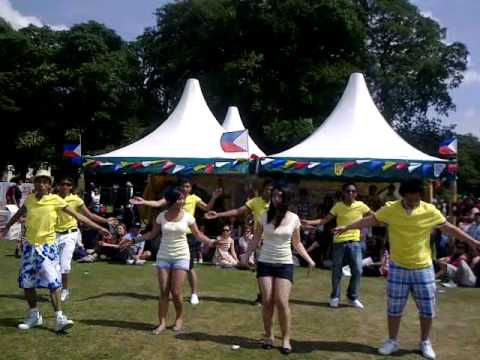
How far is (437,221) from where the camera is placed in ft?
20.0

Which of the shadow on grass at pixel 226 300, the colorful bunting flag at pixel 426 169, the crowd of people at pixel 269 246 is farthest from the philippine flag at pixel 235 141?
the crowd of people at pixel 269 246

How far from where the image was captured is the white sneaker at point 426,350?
6.14 meters

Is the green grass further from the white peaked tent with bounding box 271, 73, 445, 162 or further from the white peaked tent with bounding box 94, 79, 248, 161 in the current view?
the white peaked tent with bounding box 94, 79, 248, 161

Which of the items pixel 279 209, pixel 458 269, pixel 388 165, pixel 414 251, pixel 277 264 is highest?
pixel 388 165

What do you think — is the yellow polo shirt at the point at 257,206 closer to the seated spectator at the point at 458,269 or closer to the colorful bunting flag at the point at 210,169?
the seated spectator at the point at 458,269

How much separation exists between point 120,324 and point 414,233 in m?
3.64

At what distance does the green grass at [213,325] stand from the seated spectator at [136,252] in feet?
6.69

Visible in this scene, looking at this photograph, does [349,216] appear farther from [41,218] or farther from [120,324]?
[41,218]

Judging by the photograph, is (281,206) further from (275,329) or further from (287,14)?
(287,14)

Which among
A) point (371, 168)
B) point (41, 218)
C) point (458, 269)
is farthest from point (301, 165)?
point (41, 218)

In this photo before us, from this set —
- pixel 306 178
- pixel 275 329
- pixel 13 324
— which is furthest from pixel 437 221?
pixel 306 178

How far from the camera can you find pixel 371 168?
1427 centimetres

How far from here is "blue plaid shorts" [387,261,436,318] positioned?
6.03 meters

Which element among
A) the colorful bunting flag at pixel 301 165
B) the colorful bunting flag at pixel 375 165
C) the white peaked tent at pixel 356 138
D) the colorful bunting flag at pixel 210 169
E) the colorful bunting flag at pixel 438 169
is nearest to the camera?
the colorful bunting flag at pixel 438 169
